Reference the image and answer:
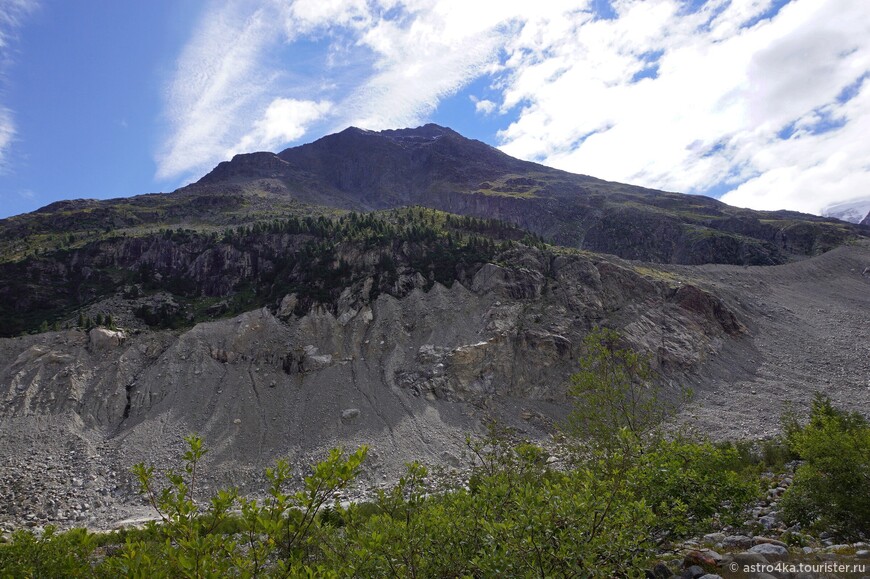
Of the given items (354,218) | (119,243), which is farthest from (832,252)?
(119,243)

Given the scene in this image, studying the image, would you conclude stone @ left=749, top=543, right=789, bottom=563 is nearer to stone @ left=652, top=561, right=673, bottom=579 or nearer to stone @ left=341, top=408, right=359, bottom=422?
stone @ left=652, top=561, right=673, bottom=579

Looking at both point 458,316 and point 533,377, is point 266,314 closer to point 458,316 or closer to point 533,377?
point 458,316

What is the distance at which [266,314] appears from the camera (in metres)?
58.2

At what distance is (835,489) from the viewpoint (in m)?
12.3

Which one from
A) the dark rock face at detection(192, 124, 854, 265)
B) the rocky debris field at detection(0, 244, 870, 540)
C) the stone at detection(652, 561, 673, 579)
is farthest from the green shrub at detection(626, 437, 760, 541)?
the dark rock face at detection(192, 124, 854, 265)

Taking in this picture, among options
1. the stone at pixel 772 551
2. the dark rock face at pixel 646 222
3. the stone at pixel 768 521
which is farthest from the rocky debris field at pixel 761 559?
the dark rock face at pixel 646 222

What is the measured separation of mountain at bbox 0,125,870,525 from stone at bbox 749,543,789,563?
30752 mm

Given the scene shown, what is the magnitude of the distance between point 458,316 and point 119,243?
74709 mm

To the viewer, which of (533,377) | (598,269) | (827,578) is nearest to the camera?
(827,578)

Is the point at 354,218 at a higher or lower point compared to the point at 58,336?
higher

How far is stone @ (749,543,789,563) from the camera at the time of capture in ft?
27.3

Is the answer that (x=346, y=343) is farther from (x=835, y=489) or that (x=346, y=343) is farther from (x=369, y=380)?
(x=835, y=489)

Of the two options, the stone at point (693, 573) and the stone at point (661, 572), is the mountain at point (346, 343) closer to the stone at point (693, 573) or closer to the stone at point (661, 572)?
the stone at point (661, 572)

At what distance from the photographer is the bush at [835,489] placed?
1177cm
